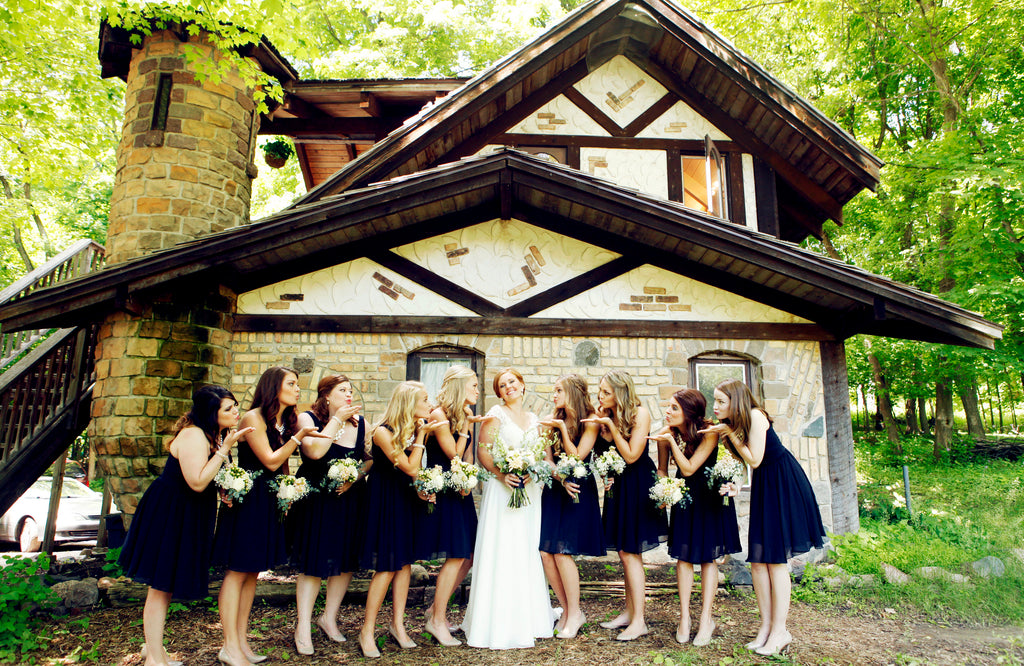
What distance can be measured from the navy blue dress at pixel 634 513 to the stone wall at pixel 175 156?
5.59 m

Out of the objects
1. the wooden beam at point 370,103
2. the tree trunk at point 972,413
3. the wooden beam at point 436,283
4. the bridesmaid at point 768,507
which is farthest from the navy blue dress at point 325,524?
the tree trunk at point 972,413

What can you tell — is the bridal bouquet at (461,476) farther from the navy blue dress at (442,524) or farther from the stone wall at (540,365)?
the stone wall at (540,365)

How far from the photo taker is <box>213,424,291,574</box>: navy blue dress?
12.1 ft

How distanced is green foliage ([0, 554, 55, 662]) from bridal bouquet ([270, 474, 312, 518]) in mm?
2448

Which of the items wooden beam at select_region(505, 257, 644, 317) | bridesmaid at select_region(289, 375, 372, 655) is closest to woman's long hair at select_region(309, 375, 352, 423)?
bridesmaid at select_region(289, 375, 372, 655)

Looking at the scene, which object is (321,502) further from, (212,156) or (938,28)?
(938,28)

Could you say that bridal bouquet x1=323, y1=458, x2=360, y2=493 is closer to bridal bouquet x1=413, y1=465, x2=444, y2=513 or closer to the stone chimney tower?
bridal bouquet x1=413, y1=465, x2=444, y2=513

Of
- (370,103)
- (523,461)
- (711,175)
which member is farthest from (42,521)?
(711,175)

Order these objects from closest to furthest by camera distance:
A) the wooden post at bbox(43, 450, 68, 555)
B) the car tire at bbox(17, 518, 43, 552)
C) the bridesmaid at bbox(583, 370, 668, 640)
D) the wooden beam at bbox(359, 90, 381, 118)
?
1. the bridesmaid at bbox(583, 370, 668, 640)
2. the wooden post at bbox(43, 450, 68, 555)
3. the wooden beam at bbox(359, 90, 381, 118)
4. the car tire at bbox(17, 518, 43, 552)

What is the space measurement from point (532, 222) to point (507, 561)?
12.7 feet

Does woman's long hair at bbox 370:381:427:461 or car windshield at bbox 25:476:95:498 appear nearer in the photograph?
woman's long hair at bbox 370:381:427:461

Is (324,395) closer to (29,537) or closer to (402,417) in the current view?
(402,417)

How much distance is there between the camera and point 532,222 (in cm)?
673

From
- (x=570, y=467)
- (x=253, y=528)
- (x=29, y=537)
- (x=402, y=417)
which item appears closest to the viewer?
(x=253, y=528)
